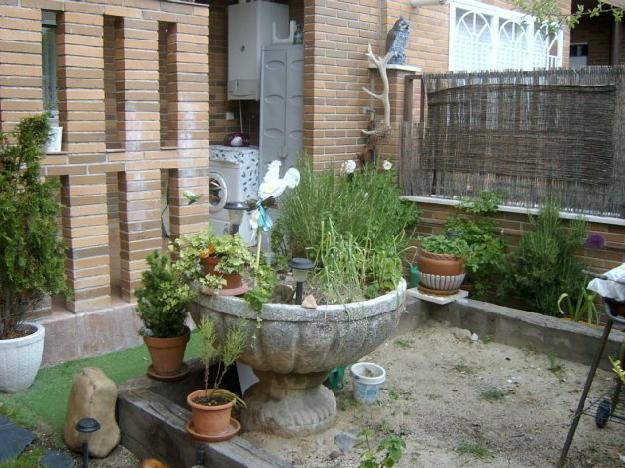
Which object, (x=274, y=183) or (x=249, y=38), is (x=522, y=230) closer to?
(x=274, y=183)

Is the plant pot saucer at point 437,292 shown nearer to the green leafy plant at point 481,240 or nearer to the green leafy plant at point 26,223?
the green leafy plant at point 481,240

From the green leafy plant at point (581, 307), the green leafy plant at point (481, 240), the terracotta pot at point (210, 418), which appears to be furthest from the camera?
the green leafy plant at point (481, 240)

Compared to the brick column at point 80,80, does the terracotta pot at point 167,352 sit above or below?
below

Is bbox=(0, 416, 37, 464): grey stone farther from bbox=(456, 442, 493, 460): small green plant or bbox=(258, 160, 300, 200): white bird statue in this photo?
bbox=(456, 442, 493, 460): small green plant

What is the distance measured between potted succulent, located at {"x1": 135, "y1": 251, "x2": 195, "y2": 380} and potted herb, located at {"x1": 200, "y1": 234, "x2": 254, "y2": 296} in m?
0.34

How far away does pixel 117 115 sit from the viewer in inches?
201

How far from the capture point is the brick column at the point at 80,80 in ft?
15.5

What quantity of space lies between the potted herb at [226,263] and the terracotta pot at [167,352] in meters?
0.59

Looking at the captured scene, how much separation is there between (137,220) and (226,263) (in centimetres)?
189

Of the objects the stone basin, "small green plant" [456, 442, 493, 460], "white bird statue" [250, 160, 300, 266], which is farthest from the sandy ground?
"white bird statue" [250, 160, 300, 266]

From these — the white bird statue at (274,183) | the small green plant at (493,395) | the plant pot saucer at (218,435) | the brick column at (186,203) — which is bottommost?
the small green plant at (493,395)

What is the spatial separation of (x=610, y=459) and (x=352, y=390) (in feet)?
5.04

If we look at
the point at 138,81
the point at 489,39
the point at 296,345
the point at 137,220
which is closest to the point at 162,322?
the point at 296,345

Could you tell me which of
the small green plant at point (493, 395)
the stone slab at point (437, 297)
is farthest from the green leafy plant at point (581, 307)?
the small green plant at point (493, 395)
